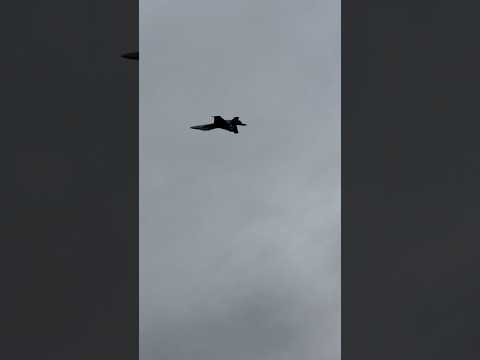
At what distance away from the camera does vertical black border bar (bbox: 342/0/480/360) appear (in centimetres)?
313

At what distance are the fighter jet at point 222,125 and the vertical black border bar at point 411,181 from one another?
0.62 m

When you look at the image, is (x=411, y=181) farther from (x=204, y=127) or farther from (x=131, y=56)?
(x=131, y=56)

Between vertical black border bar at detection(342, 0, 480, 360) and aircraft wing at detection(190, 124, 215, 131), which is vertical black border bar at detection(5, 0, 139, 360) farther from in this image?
vertical black border bar at detection(342, 0, 480, 360)

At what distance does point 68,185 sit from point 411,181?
1.59m

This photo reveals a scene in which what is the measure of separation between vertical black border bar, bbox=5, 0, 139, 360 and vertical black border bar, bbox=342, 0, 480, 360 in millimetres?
1044

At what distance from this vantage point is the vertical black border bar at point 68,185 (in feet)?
9.96

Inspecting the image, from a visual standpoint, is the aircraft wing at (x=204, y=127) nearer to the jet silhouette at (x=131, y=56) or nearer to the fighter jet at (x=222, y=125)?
the fighter jet at (x=222, y=125)

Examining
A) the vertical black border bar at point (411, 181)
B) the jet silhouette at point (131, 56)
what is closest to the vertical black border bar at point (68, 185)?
the jet silhouette at point (131, 56)

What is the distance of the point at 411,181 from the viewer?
3.20 metres

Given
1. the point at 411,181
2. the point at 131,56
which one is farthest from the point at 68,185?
the point at 411,181

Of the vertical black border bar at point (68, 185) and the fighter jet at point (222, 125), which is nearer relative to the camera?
the fighter jet at point (222, 125)

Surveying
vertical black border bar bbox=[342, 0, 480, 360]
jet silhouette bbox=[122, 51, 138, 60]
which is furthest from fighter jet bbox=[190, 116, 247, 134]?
vertical black border bar bbox=[342, 0, 480, 360]

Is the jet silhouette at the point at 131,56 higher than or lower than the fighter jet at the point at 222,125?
higher

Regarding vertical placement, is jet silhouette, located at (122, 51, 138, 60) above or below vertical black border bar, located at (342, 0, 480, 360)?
above
